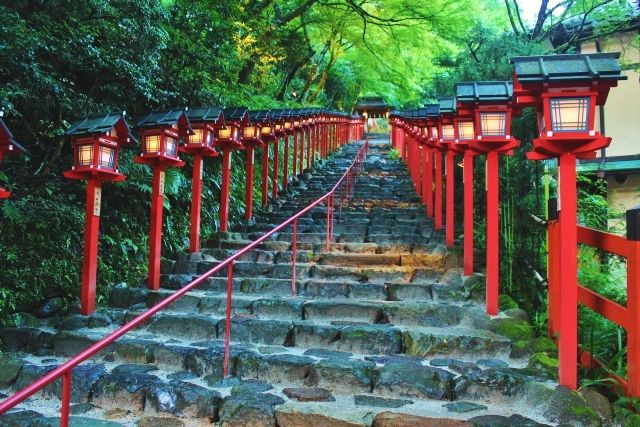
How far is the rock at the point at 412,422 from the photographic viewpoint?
337 centimetres

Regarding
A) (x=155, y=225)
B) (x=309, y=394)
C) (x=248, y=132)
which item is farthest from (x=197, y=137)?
(x=309, y=394)

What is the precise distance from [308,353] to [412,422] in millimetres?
1516

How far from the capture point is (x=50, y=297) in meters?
5.82

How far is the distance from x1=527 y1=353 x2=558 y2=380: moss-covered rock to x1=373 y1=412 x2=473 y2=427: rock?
1102mm

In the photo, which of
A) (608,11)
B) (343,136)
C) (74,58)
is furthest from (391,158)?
(74,58)

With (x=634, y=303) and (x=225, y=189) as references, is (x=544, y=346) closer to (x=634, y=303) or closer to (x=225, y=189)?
(x=634, y=303)

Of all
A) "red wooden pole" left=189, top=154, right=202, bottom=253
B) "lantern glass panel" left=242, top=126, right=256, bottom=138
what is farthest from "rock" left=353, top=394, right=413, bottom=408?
"lantern glass panel" left=242, top=126, right=256, bottom=138

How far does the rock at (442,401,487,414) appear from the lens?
3.70 m

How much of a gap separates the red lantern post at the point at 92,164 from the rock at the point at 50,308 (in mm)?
309

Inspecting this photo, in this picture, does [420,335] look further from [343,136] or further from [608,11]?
[343,136]

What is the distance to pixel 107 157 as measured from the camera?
18.5ft

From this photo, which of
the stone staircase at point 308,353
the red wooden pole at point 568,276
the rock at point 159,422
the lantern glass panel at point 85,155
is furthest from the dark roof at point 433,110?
the rock at point 159,422

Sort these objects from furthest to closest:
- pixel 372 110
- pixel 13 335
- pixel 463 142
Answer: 1. pixel 372 110
2. pixel 463 142
3. pixel 13 335

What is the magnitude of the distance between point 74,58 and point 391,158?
1532 cm
